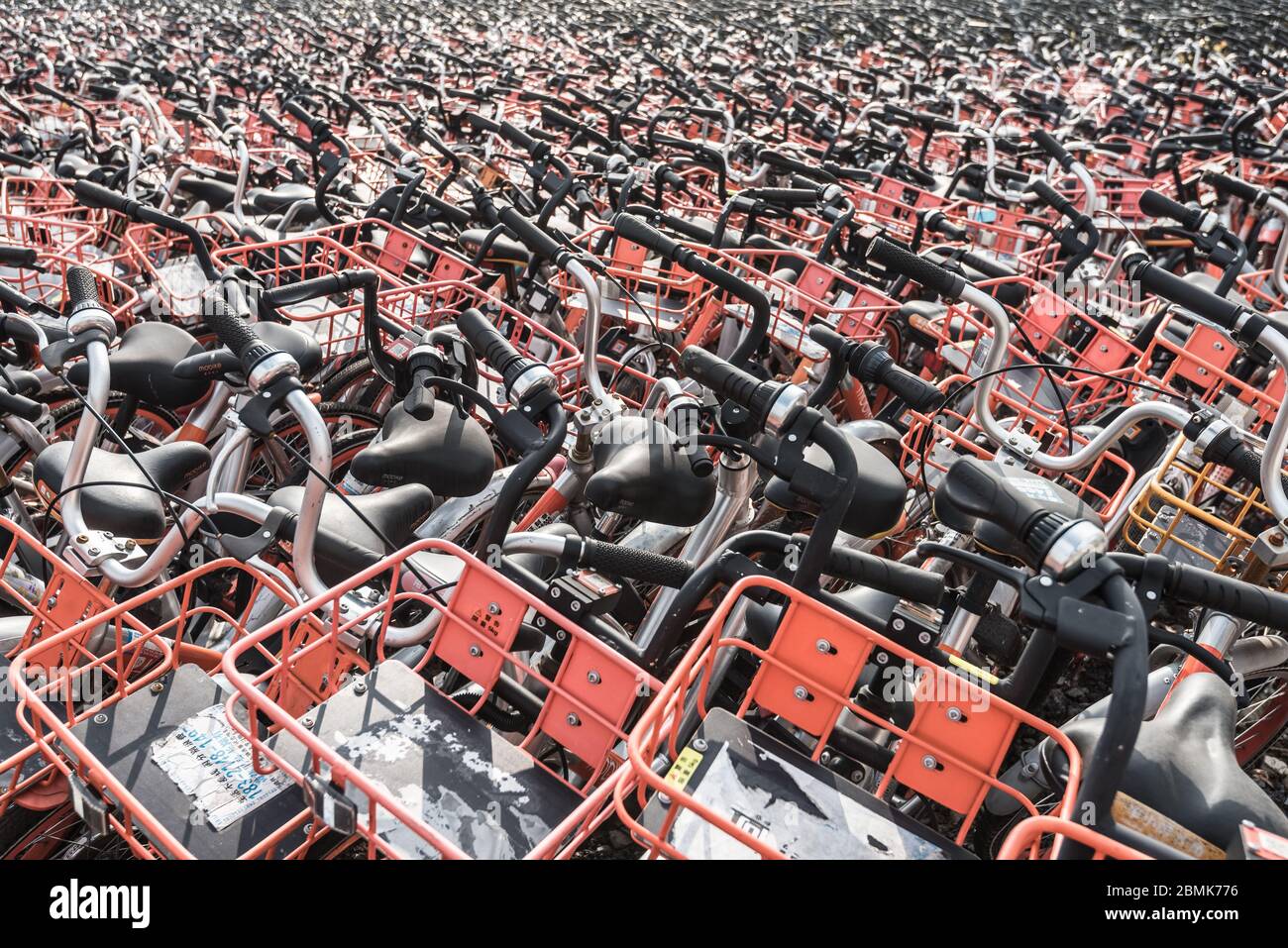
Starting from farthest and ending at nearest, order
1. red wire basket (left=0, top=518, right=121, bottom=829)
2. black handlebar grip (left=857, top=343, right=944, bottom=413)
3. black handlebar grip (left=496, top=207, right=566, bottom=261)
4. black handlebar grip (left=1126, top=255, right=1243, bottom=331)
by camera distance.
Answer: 1. black handlebar grip (left=496, top=207, right=566, bottom=261)
2. black handlebar grip (left=1126, top=255, right=1243, bottom=331)
3. black handlebar grip (left=857, top=343, right=944, bottom=413)
4. red wire basket (left=0, top=518, right=121, bottom=829)

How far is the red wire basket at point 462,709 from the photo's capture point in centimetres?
189

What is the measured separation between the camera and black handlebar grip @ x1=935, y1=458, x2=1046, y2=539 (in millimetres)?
1523

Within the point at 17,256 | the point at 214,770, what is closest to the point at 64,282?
the point at 17,256

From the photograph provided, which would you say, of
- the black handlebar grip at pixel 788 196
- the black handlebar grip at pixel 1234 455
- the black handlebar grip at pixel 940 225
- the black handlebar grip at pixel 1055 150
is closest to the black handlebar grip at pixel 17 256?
the black handlebar grip at pixel 788 196

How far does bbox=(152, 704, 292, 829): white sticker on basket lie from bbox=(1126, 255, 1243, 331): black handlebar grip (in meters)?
2.71

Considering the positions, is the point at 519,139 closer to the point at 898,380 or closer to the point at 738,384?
the point at 898,380

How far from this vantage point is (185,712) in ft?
7.11

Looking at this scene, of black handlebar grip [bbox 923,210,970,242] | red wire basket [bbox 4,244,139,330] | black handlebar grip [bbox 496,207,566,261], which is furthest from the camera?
black handlebar grip [bbox 923,210,970,242]

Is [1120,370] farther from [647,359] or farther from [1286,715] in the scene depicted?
[647,359]

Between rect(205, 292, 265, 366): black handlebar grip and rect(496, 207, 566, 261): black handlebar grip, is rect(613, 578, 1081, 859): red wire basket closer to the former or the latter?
rect(205, 292, 265, 366): black handlebar grip

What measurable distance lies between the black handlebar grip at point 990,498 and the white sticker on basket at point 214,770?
1464 mm

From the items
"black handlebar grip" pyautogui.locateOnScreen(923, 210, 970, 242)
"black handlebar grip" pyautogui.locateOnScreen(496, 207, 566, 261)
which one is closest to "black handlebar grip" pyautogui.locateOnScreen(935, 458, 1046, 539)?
"black handlebar grip" pyautogui.locateOnScreen(496, 207, 566, 261)

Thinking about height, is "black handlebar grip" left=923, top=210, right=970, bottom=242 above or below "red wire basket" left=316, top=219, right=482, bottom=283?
above

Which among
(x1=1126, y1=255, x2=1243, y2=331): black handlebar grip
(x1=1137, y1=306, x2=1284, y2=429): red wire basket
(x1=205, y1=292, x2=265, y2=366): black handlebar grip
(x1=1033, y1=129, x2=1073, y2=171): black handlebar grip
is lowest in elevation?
(x1=205, y1=292, x2=265, y2=366): black handlebar grip
